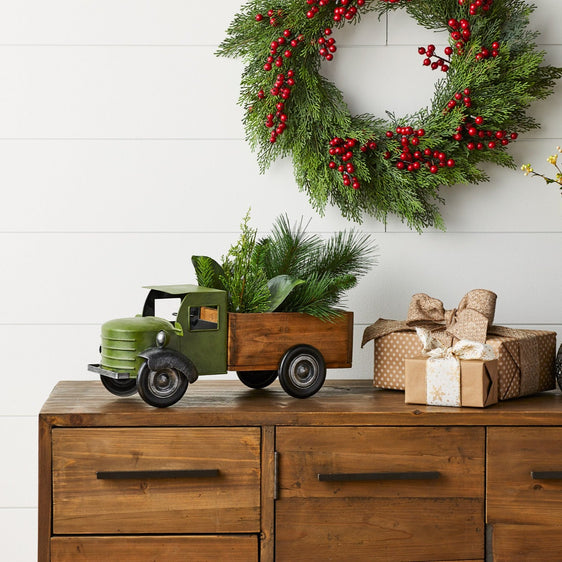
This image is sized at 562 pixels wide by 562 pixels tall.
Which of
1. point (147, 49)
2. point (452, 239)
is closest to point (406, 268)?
point (452, 239)

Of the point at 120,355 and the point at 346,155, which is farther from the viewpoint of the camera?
the point at 346,155

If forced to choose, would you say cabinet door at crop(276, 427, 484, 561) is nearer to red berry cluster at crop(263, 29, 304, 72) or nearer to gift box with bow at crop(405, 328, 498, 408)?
gift box with bow at crop(405, 328, 498, 408)

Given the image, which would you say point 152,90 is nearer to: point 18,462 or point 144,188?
point 144,188

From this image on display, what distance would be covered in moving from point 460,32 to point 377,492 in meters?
0.94

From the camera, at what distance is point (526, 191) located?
1.81 metres

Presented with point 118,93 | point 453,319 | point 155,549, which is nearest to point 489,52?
point 453,319

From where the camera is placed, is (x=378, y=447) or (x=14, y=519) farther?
(x=14, y=519)

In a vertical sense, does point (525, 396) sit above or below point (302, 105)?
below

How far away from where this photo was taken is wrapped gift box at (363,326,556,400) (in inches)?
58.3

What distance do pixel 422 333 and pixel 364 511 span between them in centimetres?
34

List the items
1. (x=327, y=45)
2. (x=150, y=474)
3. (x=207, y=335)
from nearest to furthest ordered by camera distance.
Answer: (x=150, y=474), (x=207, y=335), (x=327, y=45)

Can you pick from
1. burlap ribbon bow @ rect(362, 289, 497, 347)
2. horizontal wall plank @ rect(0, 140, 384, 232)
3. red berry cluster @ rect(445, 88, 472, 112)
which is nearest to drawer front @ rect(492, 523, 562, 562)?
burlap ribbon bow @ rect(362, 289, 497, 347)

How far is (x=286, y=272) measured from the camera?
5.36 ft

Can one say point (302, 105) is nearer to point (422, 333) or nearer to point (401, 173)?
point (401, 173)
